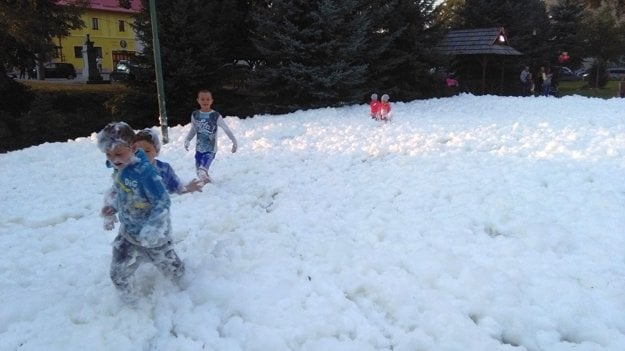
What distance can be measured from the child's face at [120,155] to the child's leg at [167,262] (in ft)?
2.89

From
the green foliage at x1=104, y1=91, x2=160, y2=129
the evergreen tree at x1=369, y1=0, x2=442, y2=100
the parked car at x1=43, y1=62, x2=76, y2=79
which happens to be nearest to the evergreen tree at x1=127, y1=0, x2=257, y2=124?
the green foliage at x1=104, y1=91, x2=160, y2=129

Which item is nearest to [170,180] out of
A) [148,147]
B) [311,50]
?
[148,147]

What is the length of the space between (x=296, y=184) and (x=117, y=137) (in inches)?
189

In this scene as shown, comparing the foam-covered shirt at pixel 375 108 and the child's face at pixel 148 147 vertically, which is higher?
the foam-covered shirt at pixel 375 108

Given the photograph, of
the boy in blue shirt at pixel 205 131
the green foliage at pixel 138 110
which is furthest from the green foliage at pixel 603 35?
the boy in blue shirt at pixel 205 131

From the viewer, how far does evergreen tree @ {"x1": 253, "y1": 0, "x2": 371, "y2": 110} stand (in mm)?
17859

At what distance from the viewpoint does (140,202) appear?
4.63 meters

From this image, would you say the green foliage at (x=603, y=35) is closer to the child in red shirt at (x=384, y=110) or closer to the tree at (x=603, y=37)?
the tree at (x=603, y=37)

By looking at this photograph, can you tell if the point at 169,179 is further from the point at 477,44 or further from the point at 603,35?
the point at 603,35

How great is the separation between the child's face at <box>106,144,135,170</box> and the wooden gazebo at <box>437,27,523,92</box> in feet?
73.3

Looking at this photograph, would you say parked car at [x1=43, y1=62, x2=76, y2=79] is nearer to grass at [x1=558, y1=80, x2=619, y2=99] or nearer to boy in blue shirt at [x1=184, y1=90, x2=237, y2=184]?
grass at [x1=558, y1=80, x2=619, y2=99]

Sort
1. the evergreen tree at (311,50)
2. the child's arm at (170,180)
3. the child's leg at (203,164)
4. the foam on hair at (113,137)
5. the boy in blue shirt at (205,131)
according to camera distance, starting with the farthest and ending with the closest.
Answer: the evergreen tree at (311,50) < the child's leg at (203,164) < the boy in blue shirt at (205,131) < the child's arm at (170,180) < the foam on hair at (113,137)

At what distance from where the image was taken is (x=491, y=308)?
15.1 feet

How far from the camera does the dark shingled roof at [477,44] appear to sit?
25109 millimetres
